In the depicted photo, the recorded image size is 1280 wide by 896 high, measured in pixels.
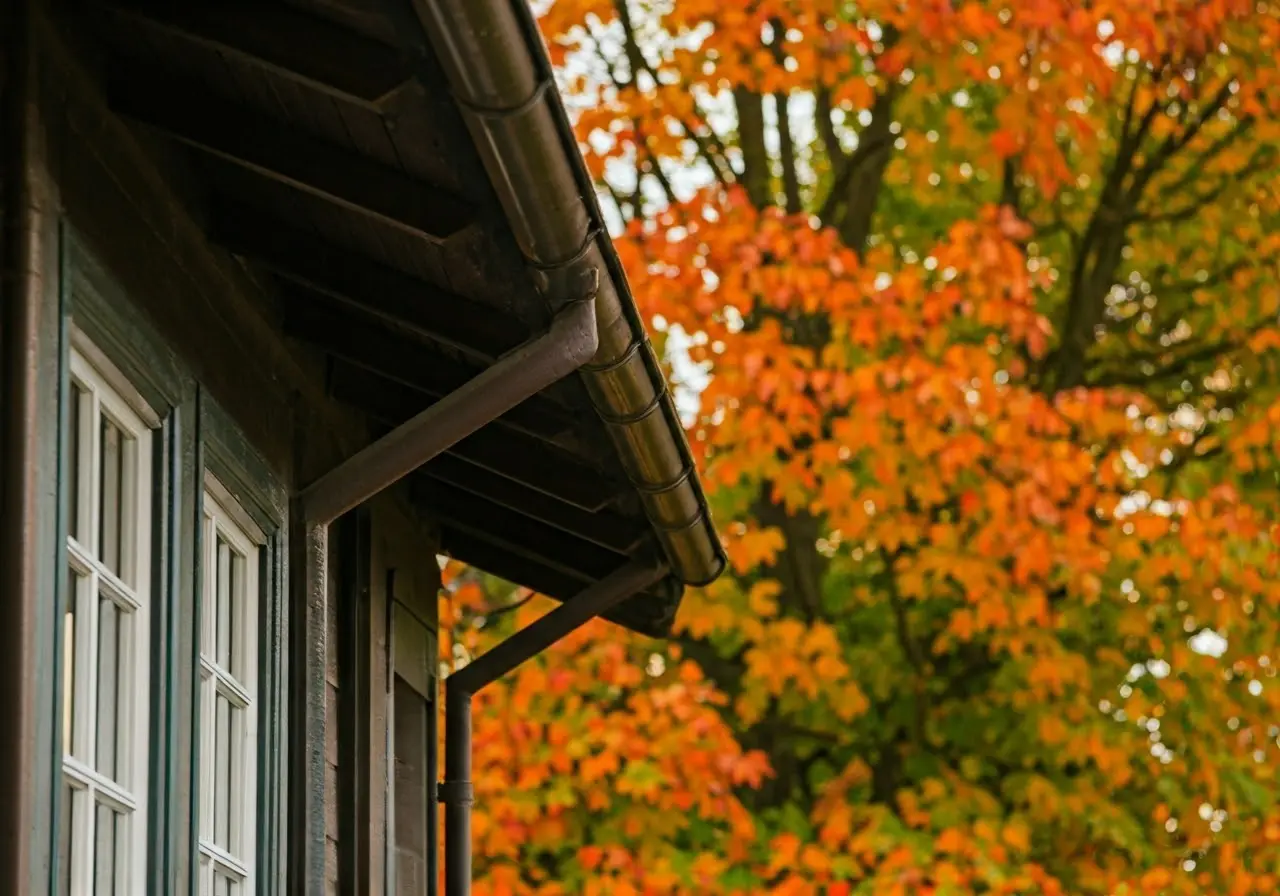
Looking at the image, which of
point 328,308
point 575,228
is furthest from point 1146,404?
point 575,228

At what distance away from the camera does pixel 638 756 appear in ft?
35.9

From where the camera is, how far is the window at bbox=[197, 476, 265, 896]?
442cm

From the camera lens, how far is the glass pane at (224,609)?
15.1 ft

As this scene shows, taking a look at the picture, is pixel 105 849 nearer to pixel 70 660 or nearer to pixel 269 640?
pixel 70 660

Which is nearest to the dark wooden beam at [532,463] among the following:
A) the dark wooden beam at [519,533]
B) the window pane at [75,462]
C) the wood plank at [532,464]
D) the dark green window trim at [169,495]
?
the wood plank at [532,464]

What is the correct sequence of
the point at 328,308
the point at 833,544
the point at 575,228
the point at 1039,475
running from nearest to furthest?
the point at 575,228
the point at 328,308
the point at 1039,475
the point at 833,544

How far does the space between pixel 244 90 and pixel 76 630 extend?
107 cm

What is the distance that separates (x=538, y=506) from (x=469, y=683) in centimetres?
132

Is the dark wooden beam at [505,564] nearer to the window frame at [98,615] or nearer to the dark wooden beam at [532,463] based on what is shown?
the dark wooden beam at [532,463]

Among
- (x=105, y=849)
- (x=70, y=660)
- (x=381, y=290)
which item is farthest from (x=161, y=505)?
(x=381, y=290)

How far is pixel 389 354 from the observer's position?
5.38 metres

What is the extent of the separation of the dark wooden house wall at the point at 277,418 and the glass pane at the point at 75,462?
0.19m

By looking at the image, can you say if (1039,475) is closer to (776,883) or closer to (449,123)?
(776,883)

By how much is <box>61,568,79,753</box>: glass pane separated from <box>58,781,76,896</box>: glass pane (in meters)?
0.08
